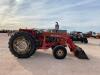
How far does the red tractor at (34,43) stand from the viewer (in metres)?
10.7

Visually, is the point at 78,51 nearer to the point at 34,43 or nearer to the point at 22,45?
the point at 34,43

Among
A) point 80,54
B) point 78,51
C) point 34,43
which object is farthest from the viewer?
point 78,51

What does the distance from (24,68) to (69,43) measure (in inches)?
149

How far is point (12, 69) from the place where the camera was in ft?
26.6

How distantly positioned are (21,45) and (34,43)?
0.61m

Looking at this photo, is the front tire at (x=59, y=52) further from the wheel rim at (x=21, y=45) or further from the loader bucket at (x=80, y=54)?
the wheel rim at (x=21, y=45)

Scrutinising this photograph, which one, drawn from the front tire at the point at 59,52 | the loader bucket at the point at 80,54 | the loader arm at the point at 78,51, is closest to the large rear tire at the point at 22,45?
the front tire at the point at 59,52

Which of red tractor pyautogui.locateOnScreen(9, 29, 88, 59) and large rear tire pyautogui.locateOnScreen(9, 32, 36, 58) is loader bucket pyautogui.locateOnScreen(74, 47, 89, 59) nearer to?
red tractor pyautogui.locateOnScreen(9, 29, 88, 59)

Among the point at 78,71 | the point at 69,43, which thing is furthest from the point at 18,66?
the point at 69,43

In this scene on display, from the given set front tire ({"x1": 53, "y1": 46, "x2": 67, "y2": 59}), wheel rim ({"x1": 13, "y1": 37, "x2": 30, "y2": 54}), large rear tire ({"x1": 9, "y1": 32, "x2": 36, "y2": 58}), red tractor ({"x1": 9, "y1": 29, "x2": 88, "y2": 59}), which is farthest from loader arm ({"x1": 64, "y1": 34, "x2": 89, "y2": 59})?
wheel rim ({"x1": 13, "y1": 37, "x2": 30, "y2": 54})

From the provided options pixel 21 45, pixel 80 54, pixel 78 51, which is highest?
pixel 21 45

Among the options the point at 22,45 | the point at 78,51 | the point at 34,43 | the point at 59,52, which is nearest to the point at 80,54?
the point at 78,51

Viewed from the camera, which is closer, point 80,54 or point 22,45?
point 22,45

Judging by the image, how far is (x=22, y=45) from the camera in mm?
10750
